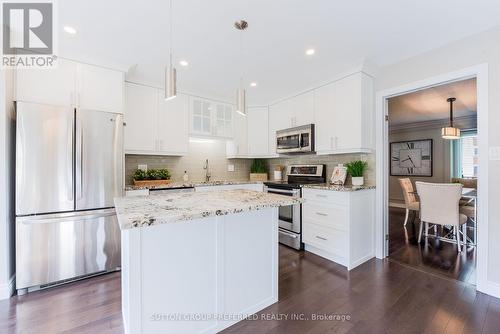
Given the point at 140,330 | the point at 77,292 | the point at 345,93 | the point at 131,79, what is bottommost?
the point at 77,292

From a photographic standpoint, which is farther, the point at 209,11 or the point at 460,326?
the point at 209,11

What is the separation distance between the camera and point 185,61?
2619 mm

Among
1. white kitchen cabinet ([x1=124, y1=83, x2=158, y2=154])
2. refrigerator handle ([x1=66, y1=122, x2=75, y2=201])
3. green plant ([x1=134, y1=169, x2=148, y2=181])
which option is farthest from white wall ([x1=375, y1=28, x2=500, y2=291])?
refrigerator handle ([x1=66, y1=122, x2=75, y2=201])

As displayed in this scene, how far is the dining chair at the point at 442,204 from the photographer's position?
9.76 ft

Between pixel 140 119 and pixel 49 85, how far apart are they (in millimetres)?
1001

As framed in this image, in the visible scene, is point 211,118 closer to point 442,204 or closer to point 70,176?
point 70,176

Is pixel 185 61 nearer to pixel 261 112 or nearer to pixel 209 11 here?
pixel 209 11

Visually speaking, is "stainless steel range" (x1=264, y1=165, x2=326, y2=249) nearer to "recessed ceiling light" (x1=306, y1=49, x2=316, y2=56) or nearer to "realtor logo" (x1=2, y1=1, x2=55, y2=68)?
"recessed ceiling light" (x1=306, y1=49, x2=316, y2=56)

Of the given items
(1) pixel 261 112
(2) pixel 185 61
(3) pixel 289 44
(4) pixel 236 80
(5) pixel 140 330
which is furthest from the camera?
(1) pixel 261 112

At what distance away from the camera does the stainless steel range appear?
3131 mm

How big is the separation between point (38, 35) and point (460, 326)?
14.1 ft

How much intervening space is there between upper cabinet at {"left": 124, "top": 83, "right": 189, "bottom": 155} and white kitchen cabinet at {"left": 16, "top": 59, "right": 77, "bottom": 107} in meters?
0.70

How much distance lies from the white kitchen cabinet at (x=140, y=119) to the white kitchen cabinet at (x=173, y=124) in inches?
2.9

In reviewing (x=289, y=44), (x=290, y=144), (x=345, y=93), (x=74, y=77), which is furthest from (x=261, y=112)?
(x=74, y=77)
